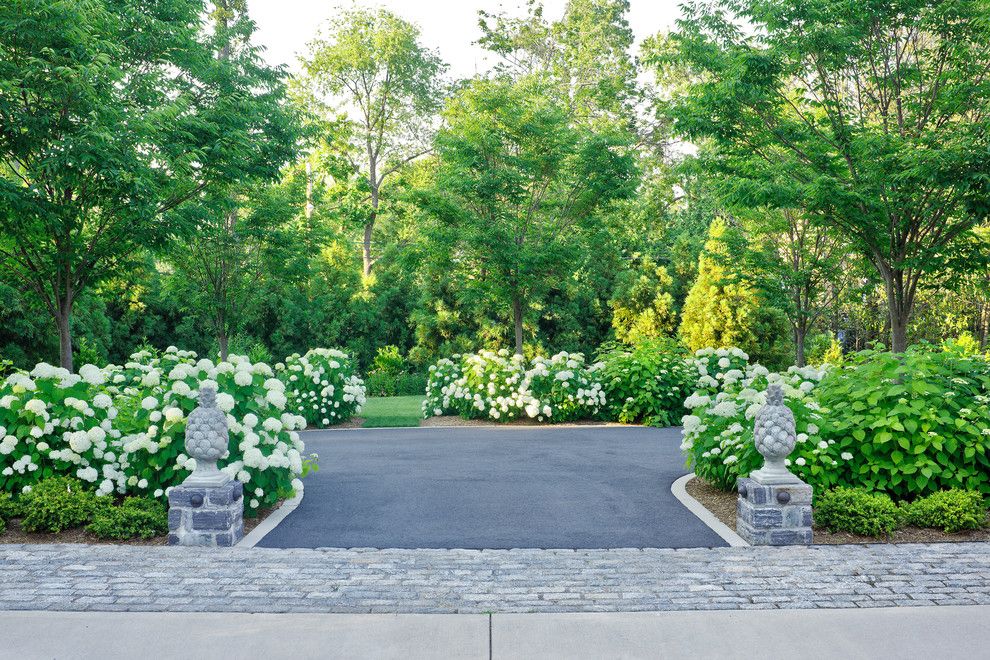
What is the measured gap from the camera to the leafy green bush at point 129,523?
605 cm

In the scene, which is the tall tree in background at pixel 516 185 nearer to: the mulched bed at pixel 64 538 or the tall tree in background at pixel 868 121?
the tall tree in background at pixel 868 121

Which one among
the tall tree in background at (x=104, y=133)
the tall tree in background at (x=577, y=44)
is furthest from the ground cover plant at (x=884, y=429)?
the tall tree in background at (x=577, y=44)

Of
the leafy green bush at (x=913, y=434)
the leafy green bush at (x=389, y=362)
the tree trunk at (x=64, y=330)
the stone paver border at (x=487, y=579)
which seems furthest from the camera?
the leafy green bush at (x=389, y=362)

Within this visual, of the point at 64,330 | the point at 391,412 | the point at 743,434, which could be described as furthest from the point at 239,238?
the point at 743,434

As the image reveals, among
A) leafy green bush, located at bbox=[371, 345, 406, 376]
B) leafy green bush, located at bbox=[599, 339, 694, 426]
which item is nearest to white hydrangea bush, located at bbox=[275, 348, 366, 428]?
leafy green bush, located at bbox=[599, 339, 694, 426]

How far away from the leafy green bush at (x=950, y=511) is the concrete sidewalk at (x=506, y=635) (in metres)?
1.75

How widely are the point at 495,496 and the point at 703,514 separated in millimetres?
2018

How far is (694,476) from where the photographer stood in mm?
8484

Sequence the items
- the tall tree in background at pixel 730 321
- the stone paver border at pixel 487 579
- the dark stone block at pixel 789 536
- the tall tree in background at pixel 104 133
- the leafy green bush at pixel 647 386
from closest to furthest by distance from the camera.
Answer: the stone paver border at pixel 487 579, the dark stone block at pixel 789 536, the tall tree in background at pixel 104 133, the leafy green bush at pixel 647 386, the tall tree in background at pixel 730 321

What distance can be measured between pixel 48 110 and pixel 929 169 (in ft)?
35.7

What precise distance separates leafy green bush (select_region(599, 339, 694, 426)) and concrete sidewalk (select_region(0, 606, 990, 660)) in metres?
8.87

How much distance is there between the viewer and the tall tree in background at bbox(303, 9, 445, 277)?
2820 centimetres

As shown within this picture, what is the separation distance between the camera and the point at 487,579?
507cm

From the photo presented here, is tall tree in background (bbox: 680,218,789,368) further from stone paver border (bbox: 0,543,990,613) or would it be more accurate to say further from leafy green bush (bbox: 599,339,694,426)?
stone paver border (bbox: 0,543,990,613)
